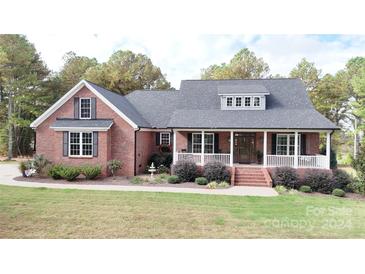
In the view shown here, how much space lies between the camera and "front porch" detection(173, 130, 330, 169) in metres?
14.9

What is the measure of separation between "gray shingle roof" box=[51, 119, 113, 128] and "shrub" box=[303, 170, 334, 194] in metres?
10.9

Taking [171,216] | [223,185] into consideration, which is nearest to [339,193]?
[223,185]

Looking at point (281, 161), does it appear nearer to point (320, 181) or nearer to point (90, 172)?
point (320, 181)

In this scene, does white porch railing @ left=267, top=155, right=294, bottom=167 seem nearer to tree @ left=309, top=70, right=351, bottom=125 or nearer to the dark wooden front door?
the dark wooden front door

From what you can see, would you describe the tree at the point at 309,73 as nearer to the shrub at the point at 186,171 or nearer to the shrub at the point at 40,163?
the shrub at the point at 186,171

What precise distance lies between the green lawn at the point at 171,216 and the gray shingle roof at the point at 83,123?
480cm

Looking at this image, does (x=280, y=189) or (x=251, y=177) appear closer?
(x=280, y=189)

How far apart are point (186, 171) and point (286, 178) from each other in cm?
507

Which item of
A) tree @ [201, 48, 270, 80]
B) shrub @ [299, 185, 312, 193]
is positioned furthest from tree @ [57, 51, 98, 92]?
shrub @ [299, 185, 312, 193]

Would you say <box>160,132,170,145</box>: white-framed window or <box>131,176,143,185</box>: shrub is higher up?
<box>160,132,170,145</box>: white-framed window

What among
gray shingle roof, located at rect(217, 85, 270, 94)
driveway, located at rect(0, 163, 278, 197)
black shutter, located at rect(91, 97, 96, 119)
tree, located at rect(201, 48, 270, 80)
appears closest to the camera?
driveway, located at rect(0, 163, 278, 197)

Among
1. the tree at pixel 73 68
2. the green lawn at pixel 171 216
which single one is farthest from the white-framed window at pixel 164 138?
the tree at pixel 73 68

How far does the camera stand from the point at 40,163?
15.0 metres
